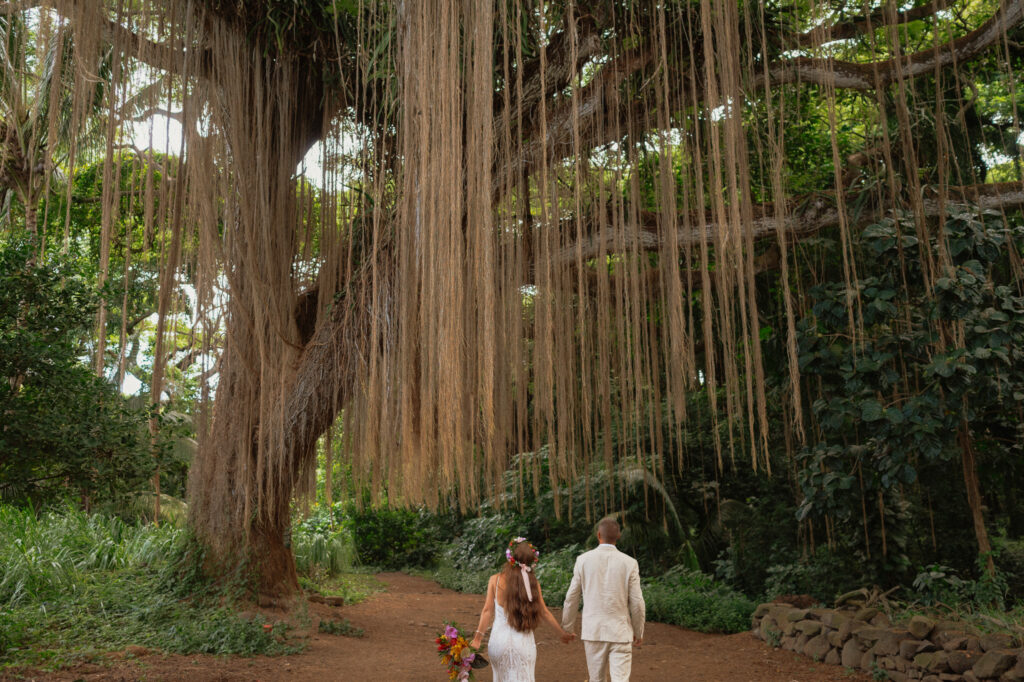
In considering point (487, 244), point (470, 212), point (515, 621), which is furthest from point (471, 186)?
point (515, 621)

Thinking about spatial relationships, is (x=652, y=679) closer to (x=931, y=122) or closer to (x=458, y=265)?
(x=458, y=265)

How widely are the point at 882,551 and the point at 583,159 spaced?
363cm

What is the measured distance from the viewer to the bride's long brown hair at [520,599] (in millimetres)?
3197

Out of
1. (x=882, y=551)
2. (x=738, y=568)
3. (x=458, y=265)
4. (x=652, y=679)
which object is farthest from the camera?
(x=738, y=568)

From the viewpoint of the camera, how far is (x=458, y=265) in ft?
9.01

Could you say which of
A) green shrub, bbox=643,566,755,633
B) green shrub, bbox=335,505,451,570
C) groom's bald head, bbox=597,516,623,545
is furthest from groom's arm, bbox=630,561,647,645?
green shrub, bbox=335,505,451,570

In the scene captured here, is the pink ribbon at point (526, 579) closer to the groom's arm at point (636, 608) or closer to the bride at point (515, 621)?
the bride at point (515, 621)

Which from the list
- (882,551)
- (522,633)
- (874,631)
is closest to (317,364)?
(522,633)

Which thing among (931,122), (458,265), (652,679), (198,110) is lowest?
(652,679)

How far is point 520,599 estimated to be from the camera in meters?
3.21

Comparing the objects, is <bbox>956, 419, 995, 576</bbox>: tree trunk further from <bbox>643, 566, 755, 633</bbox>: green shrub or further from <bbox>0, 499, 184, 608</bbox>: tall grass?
<bbox>0, 499, 184, 608</bbox>: tall grass

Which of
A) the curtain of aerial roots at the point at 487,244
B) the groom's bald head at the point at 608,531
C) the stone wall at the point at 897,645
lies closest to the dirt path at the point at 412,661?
the stone wall at the point at 897,645

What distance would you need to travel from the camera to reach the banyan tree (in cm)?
288

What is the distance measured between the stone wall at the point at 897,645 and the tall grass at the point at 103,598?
3300 millimetres
